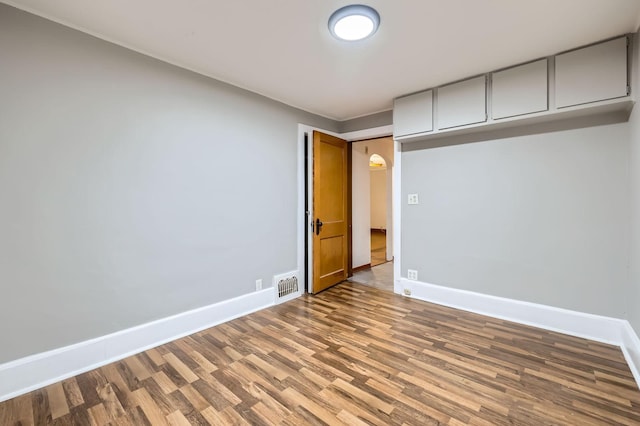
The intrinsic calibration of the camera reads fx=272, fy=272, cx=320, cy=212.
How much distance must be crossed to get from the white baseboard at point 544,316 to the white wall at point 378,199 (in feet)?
26.4

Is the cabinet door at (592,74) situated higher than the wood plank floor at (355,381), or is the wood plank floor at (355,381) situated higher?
the cabinet door at (592,74)

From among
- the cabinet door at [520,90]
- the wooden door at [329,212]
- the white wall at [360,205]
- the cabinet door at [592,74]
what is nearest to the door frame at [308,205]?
the wooden door at [329,212]

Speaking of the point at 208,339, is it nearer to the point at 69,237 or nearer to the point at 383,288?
the point at 69,237

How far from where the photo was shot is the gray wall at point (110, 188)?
1.80m

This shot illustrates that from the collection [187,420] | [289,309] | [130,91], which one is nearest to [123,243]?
[130,91]

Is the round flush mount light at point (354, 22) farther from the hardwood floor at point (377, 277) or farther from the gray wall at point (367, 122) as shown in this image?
the hardwood floor at point (377, 277)

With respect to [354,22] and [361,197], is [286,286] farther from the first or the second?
[354,22]

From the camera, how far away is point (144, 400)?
67.9 inches

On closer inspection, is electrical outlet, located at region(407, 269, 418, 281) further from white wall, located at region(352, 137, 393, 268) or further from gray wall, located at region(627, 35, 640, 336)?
gray wall, located at region(627, 35, 640, 336)

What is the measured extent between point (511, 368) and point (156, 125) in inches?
137

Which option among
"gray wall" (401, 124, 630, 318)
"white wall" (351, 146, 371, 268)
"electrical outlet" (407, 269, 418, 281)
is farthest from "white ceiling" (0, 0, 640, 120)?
"electrical outlet" (407, 269, 418, 281)

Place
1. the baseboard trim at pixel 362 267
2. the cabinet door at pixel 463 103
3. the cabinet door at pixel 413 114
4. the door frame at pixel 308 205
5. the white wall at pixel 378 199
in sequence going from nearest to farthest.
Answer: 1. the cabinet door at pixel 463 103
2. the cabinet door at pixel 413 114
3. the door frame at pixel 308 205
4. the baseboard trim at pixel 362 267
5. the white wall at pixel 378 199

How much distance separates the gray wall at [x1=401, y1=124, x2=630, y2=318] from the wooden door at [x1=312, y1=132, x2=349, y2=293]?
1.07m

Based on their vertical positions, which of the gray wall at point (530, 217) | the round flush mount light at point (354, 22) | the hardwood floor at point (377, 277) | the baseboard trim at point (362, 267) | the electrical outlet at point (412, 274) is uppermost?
the round flush mount light at point (354, 22)
